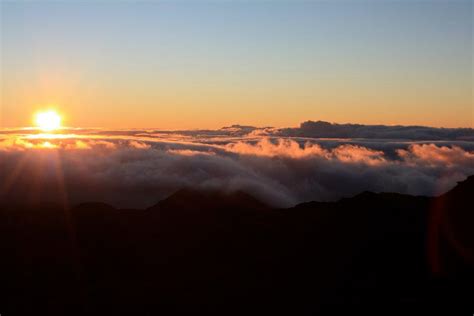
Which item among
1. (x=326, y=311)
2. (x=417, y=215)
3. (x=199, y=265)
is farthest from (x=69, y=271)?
(x=417, y=215)

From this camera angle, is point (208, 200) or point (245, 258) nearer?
point (245, 258)

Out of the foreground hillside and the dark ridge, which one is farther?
the dark ridge

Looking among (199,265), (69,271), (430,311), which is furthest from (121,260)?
(430,311)

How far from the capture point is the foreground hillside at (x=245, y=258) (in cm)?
9644

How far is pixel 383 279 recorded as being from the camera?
102250 mm

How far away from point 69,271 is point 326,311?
182 feet

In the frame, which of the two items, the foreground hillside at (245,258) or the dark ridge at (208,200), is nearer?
the foreground hillside at (245,258)

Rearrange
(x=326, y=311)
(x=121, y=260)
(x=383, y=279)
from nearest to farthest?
(x=326, y=311), (x=383, y=279), (x=121, y=260)

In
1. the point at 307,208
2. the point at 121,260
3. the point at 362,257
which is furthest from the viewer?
the point at 307,208

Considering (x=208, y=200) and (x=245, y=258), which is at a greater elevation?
(x=208, y=200)

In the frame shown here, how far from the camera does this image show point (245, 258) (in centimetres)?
11769

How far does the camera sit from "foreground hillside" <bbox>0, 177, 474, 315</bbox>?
9644 centimetres

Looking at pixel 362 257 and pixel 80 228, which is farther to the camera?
pixel 80 228

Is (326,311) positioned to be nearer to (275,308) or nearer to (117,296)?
(275,308)
